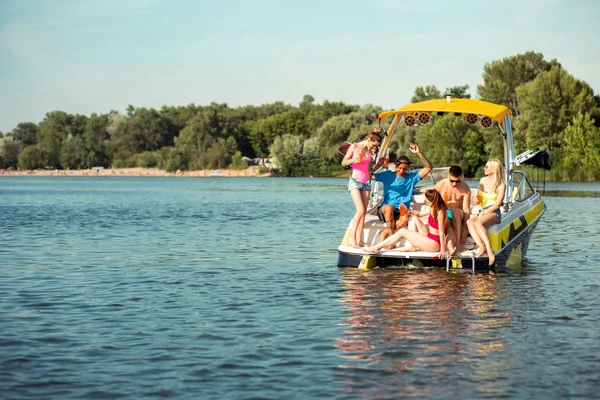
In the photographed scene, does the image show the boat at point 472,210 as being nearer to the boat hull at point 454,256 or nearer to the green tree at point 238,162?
the boat hull at point 454,256

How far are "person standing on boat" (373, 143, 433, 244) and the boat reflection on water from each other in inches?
35.0

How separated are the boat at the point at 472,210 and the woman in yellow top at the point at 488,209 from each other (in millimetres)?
135

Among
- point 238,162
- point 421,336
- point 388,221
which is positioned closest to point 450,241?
point 388,221

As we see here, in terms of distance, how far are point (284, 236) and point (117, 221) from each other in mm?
9158

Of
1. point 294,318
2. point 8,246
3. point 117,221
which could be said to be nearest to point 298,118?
point 117,221

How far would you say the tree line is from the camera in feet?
273

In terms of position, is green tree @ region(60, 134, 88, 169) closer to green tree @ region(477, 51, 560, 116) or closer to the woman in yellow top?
green tree @ region(477, 51, 560, 116)

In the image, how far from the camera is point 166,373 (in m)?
8.57

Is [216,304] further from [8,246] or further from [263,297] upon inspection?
[8,246]

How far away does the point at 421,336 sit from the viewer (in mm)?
10102

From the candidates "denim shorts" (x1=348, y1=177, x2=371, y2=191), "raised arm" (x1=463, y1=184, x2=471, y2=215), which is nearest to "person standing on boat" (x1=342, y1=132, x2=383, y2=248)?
"denim shorts" (x1=348, y1=177, x2=371, y2=191)

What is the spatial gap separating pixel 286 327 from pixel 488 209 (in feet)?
17.7

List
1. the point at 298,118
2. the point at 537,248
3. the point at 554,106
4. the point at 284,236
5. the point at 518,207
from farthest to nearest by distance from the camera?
the point at 298,118 → the point at 554,106 → the point at 284,236 → the point at 537,248 → the point at 518,207

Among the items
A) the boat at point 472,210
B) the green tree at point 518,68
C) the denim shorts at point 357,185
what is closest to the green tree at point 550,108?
the green tree at point 518,68
